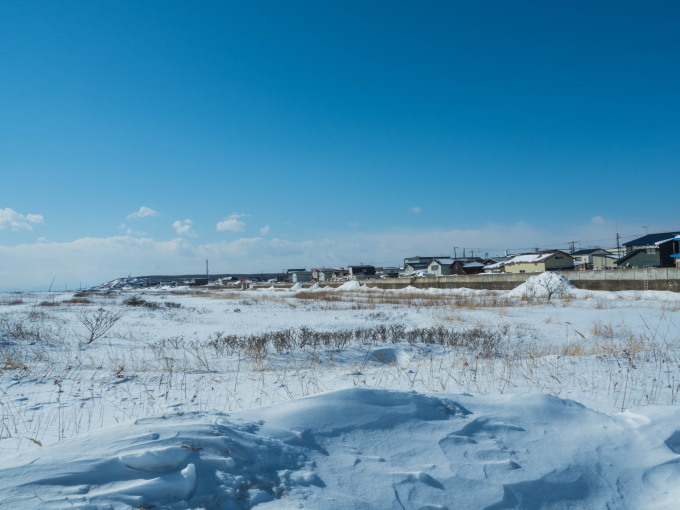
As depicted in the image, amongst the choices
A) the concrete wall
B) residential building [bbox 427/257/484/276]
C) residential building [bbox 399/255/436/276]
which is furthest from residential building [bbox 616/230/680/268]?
residential building [bbox 399/255/436/276]

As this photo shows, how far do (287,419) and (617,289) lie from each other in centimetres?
3530

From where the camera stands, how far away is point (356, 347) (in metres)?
10.5

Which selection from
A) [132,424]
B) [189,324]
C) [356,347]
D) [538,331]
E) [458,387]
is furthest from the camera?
[189,324]

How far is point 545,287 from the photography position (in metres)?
28.6

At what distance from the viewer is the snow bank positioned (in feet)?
7.73

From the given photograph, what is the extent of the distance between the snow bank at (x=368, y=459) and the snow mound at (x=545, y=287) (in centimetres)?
2604

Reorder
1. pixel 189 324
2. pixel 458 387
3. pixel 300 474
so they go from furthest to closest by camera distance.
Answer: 1. pixel 189 324
2. pixel 458 387
3. pixel 300 474

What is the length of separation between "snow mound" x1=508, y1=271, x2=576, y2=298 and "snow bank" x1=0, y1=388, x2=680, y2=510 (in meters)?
26.0

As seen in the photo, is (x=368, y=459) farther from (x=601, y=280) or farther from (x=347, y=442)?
(x=601, y=280)

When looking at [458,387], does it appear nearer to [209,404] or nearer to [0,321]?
[209,404]

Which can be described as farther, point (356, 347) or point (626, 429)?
point (356, 347)

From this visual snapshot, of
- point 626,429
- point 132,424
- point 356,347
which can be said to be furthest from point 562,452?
point 356,347

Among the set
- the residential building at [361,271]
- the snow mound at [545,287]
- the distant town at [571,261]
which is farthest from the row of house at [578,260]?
the snow mound at [545,287]

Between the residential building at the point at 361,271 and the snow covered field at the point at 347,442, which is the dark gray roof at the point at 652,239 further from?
the residential building at the point at 361,271
